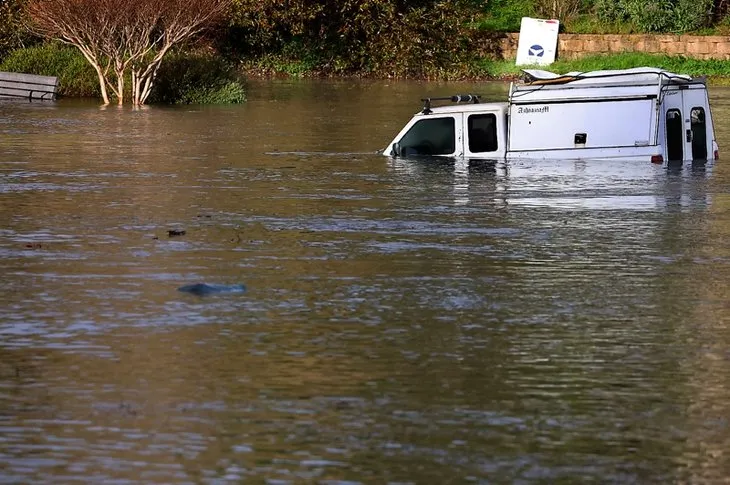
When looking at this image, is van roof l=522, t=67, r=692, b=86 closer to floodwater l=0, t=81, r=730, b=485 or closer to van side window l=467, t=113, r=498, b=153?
van side window l=467, t=113, r=498, b=153

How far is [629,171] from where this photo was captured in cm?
2481

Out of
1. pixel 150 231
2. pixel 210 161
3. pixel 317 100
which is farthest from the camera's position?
pixel 317 100

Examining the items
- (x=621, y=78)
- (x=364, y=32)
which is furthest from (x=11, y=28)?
(x=621, y=78)

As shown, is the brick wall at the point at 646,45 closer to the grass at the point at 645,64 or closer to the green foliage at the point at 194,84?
the grass at the point at 645,64

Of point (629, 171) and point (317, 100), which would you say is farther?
point (317, 100)

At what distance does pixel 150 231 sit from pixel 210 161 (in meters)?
9.42

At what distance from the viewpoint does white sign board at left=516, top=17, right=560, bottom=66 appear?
200 ft

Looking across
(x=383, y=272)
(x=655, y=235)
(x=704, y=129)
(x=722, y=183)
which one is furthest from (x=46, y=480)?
(x=704, y=129)

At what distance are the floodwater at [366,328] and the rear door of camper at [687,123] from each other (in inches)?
27.5

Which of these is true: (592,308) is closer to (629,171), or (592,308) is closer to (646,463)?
(646,463)

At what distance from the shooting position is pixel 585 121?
24625mm

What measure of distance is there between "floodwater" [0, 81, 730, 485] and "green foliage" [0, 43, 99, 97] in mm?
22792

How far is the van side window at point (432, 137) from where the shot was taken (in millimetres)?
25766

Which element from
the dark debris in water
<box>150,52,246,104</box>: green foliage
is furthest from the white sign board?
the dark debris in water
